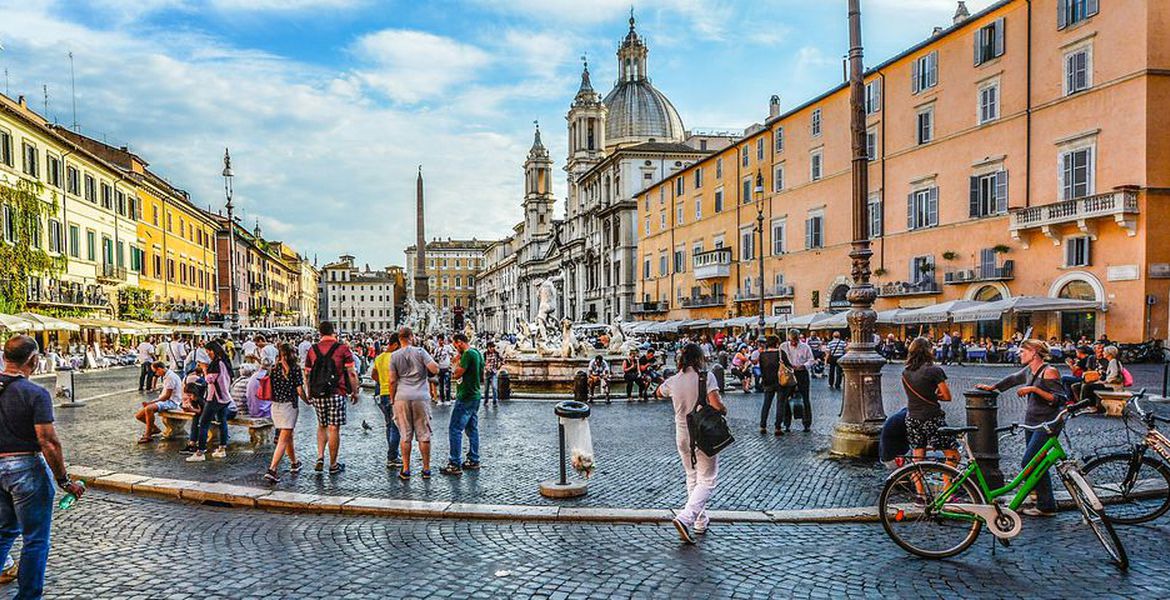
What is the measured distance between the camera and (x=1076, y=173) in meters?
26.0

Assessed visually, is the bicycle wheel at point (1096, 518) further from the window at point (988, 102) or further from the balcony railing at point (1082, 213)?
the window at point (988, 102)

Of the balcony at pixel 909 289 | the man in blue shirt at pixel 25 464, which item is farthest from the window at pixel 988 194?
the man in blue shirt at pixel 25 464

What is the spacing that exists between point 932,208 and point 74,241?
39.6 metres

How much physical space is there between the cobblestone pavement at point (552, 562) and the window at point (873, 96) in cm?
3382

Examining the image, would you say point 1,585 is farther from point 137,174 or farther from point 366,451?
point 137,174

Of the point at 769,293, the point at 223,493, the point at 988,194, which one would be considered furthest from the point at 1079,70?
the point at 223,493

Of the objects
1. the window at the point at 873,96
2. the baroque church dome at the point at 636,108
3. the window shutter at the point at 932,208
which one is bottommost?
the window shutter at the point at 932,208

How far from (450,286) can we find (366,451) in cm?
15053

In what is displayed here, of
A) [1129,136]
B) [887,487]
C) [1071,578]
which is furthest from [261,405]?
[1129,136]

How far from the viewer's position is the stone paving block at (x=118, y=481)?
8086 millimetres

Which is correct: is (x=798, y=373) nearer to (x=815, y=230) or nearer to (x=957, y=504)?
(x=957, y=504)

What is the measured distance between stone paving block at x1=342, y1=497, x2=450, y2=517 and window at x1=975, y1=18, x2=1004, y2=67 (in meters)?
30.4

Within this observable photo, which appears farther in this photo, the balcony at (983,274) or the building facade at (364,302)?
the building facade at (364,302)

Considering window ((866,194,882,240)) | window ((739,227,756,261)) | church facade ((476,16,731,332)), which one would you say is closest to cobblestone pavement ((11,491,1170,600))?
window ((866,194,882,240))
